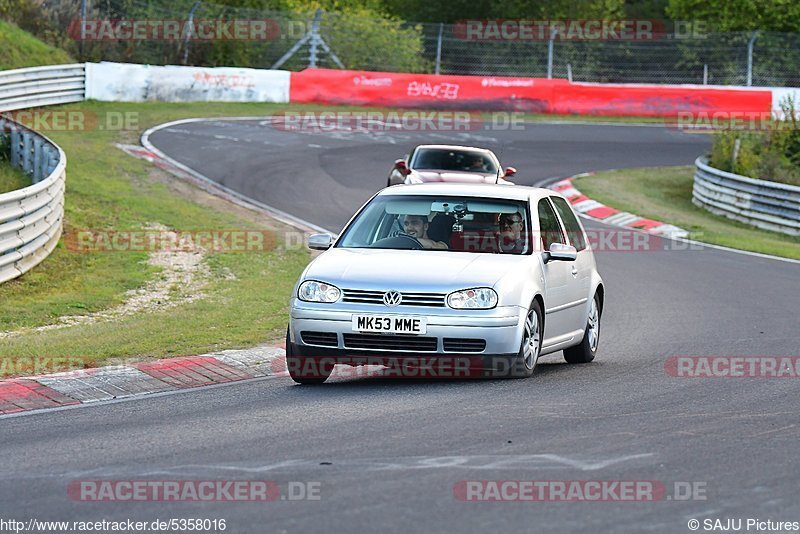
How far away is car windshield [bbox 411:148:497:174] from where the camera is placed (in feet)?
75.4

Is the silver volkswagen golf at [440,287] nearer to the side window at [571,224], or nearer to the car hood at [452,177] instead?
the side window at [571,224]

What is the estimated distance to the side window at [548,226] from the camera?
10703 millimetres

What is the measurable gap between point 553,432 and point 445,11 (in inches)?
2186

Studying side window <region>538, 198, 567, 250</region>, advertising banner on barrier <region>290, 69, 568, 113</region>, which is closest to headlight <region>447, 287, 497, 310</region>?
side window <region>538, 198, 567, 250</region>

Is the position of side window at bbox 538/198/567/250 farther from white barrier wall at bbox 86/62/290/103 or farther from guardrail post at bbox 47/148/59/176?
white barrier wall at bbox 86/62/290/103

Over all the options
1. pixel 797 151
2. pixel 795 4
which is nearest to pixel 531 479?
pixel 797 151

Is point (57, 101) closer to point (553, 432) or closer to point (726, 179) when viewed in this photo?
point (726, 179)

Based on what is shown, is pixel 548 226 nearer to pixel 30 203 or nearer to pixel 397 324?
pixel 397 324

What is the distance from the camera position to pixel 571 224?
11625 millimetres

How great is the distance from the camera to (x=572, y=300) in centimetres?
1102
